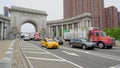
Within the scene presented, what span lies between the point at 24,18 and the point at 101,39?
77.3 meters

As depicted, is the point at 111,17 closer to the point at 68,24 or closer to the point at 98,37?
the point at 68,24

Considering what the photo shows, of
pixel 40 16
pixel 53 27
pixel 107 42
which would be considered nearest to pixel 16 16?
pixel 40 16

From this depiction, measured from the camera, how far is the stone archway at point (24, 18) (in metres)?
96.8

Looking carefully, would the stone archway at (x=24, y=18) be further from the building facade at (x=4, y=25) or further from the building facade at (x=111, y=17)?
the building facade at (x=111, y=17)

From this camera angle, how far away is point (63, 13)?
4818 inches

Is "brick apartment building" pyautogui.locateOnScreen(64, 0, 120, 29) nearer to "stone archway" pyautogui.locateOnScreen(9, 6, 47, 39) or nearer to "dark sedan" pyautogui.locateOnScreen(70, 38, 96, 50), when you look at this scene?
"stone archway" pyautogui.locateOnScreen(9, 6, 47, 39)

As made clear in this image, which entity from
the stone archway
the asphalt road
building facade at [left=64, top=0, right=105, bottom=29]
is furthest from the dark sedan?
the stone archway

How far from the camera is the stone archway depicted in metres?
96.8

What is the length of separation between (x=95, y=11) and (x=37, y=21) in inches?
1580

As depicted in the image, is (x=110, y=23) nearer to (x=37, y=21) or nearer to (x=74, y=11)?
(x=74, y=11)

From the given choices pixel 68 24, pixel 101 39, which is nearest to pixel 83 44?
pixel 101 39

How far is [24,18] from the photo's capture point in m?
103

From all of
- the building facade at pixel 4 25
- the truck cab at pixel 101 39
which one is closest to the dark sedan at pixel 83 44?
the truck cab at pixel 101 39

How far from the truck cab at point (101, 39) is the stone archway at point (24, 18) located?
6719 centimetres
